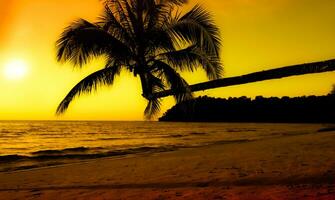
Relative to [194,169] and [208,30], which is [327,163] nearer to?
[194,169]

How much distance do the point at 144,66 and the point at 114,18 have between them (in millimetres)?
3105

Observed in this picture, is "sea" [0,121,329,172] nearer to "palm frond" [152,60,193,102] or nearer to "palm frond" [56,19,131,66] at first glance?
"palm frond" [56,19,131,66]

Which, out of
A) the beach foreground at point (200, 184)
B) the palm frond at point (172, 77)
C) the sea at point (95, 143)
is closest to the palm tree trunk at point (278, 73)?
the beach foreground at point (200, 184)

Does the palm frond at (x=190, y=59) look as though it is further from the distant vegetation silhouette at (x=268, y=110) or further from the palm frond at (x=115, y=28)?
the distant vegetation silhouette at (x=268, y=110)

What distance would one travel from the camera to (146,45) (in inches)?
345

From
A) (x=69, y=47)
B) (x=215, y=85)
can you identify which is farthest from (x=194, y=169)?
(x=69, y=47)

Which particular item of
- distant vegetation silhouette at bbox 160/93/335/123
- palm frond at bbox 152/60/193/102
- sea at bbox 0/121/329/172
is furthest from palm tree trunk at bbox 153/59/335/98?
distant vegetation silhouette at bbox 160/93/335/123

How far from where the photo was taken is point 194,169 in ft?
23.5

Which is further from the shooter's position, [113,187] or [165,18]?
[165,18]

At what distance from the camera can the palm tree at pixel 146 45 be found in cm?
877

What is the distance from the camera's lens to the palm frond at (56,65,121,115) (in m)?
9.09

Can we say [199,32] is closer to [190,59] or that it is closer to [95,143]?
[190,59]

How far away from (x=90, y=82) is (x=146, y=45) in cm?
148

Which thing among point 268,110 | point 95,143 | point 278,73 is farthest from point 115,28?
point 268,110
